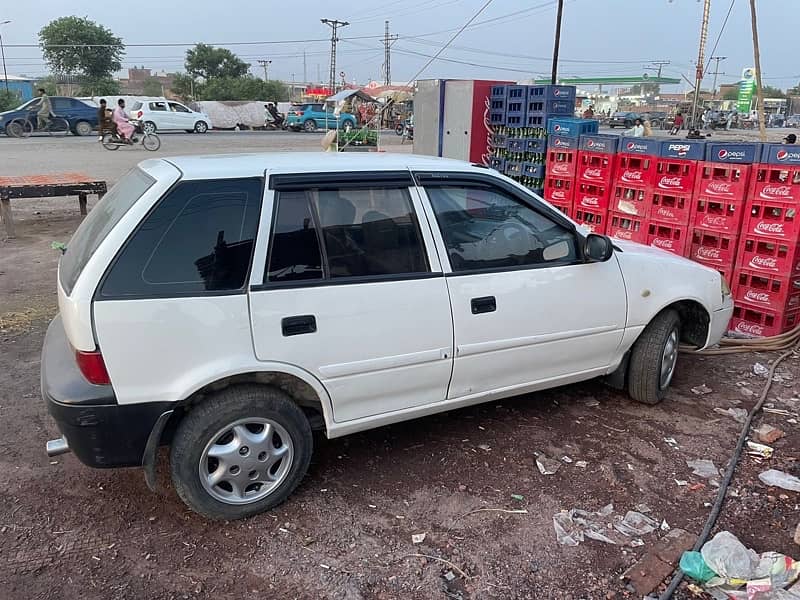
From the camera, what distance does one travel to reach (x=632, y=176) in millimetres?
6969

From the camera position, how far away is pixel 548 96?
8.95 meters

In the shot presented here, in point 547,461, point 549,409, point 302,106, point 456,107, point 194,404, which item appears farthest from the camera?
point 302,106

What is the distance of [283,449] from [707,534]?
2133mm

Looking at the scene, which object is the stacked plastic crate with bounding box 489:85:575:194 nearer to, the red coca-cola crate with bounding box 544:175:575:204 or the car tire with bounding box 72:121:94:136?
the red coca-cola crate with bounding box 544:175:575:204

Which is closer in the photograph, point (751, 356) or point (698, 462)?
point (698, 462)

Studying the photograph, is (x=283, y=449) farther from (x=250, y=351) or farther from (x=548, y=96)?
(x=548, y=96)

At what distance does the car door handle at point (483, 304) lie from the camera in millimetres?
3607

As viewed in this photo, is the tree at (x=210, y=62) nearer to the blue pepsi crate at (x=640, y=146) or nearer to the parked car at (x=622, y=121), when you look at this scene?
the parked car at (x=622, y=121)

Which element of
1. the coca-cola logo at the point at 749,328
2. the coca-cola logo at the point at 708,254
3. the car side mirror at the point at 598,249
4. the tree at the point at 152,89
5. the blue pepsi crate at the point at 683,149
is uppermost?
the tree at the point at 152,89

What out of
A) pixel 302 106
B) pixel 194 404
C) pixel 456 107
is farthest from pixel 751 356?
pixel 302 106

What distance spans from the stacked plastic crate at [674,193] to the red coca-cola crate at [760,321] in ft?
2.58

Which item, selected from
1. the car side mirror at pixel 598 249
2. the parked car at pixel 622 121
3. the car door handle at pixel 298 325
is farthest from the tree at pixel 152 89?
the car door handle at pixel 298 325

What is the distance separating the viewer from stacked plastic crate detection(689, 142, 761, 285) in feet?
19.6

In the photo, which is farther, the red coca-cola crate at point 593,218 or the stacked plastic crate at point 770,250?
the red coca-cola crate at point 593,218
